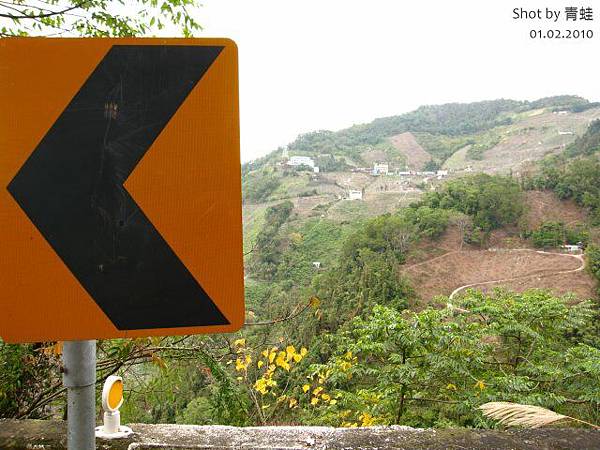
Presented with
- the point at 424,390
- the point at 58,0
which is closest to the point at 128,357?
the point at 58,0

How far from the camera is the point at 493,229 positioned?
23.2 m

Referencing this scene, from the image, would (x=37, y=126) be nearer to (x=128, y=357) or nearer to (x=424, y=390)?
(x=128, y=357)

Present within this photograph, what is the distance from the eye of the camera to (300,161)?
137ft

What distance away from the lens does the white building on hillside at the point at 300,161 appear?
41.6 m

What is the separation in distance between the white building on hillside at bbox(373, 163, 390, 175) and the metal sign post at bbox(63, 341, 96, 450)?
40411 mm

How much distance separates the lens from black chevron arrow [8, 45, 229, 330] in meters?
0.74

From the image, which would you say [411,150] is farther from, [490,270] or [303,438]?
[303,438]

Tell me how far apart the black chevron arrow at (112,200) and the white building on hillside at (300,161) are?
40977mm

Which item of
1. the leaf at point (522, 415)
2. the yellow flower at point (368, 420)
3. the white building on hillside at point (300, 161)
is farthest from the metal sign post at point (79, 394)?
the white building on hillside at point (300, 161)

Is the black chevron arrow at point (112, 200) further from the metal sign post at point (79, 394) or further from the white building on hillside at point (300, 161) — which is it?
the white building on hillside at point (300, 161)

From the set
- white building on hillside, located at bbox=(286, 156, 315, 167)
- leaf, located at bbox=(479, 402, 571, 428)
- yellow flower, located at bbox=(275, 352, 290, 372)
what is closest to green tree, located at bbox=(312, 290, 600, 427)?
yellow flower, located at bbox=(275, 352, 290, 372)

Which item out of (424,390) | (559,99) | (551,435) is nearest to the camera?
(551,435)

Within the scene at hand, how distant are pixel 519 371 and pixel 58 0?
4990mm

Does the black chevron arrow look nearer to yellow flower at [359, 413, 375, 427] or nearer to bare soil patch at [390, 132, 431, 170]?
yellow flower at [359, 413, 375, 427]
